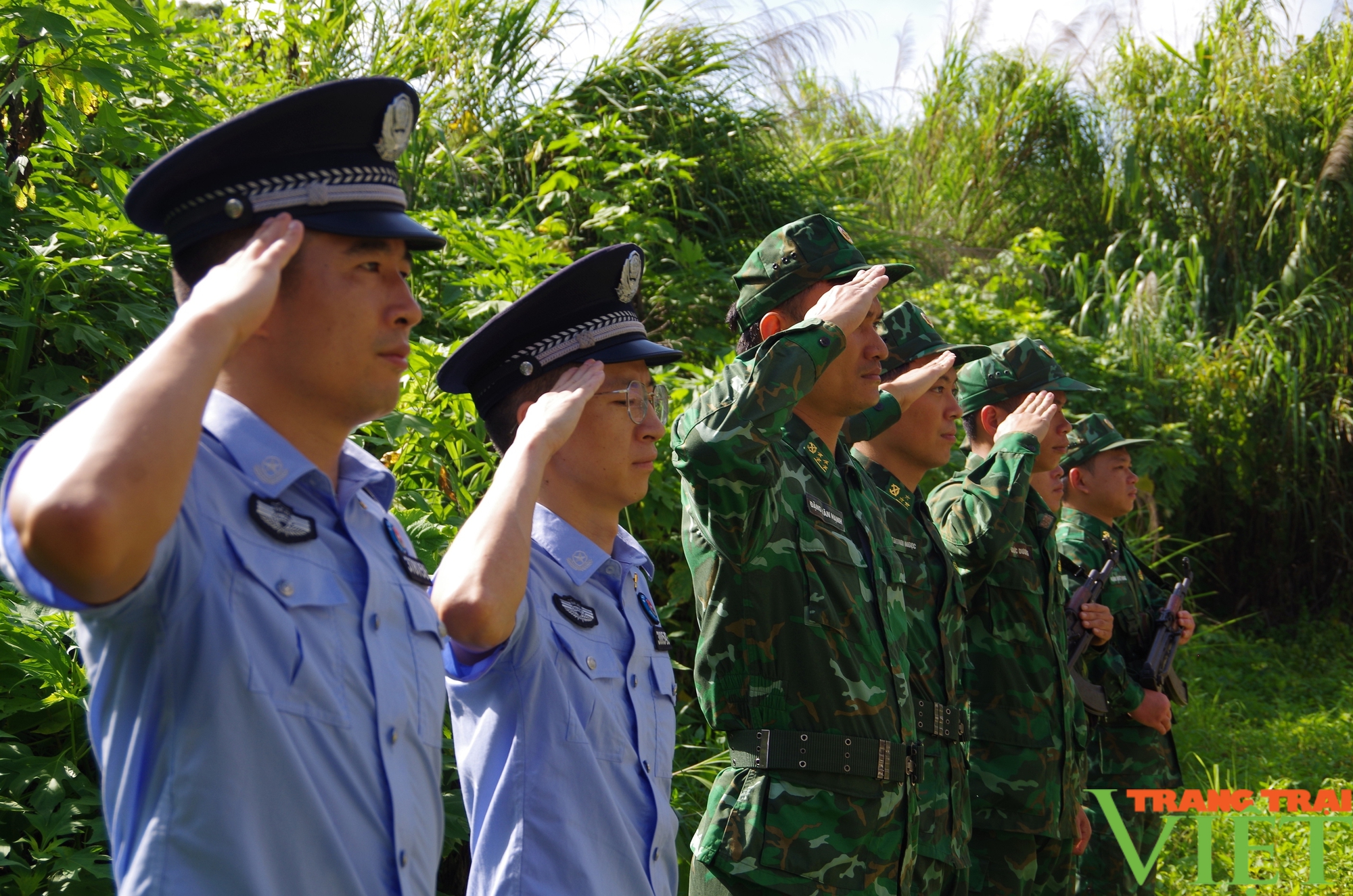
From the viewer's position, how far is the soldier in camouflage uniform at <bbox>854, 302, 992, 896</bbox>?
324 centimetres

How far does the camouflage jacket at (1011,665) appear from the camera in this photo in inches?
160

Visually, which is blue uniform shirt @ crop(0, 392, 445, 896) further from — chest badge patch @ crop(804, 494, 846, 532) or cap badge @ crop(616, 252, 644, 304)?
chest badge patch @ crop(804, 494, 846, 532)

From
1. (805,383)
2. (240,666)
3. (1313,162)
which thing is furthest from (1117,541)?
(1313,162)

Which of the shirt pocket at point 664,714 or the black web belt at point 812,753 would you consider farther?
the black web belt at point 812,753

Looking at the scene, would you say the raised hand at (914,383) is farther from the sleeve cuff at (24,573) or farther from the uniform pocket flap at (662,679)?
the sleeve cuff at (24,573)

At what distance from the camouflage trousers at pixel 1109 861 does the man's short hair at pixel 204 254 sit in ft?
14.2

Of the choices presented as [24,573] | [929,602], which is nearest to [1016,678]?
[929,602]

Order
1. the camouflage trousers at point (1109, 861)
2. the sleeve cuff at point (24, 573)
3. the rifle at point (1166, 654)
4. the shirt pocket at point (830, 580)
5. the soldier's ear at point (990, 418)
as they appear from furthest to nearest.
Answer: the rifle at point (1166, 654)
the soldier's ear at point (990, 418)
the camouflage trousers at point (1109, 861)
the shirt pocket at point (830, 580)
the sleeve cuff at point (24, 573)

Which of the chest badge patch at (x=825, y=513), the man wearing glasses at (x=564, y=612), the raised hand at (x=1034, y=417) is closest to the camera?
the man wearing glasses at (x=564, y=612)

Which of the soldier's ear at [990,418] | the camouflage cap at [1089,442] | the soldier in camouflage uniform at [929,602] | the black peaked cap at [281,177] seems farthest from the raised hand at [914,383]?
the black peaked cap at [281,177]

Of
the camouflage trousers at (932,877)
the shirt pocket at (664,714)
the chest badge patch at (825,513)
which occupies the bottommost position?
the camouflage trousers at (932,877)

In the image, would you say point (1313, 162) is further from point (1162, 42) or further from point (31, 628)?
point (31, 628)

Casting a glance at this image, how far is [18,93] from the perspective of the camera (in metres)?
3.86

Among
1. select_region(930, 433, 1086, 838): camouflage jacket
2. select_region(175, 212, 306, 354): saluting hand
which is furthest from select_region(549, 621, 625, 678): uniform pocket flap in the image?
select_region(930, 433, 1086, 838): camouflage jacket
